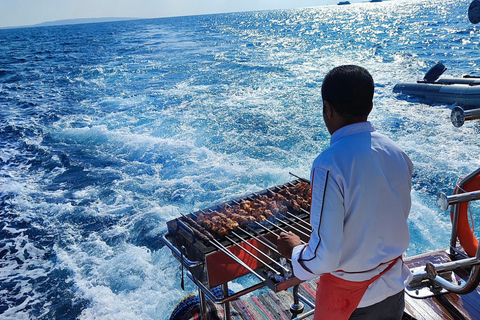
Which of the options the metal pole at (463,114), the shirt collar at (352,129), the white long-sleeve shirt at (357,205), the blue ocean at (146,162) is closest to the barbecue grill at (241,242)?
the white long-sleeve shirt at (357,205)

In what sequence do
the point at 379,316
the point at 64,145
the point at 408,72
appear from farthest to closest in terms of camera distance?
the point at 408,72 → the point at 64,145 → the point at 379,316

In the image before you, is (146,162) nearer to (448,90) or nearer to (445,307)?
(445,307)

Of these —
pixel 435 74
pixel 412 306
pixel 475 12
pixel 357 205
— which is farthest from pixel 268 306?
pixel 435 74

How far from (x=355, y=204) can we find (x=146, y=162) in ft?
36.9

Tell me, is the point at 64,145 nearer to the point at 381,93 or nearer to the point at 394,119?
the point at 394,119

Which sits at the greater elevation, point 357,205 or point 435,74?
point 357,205

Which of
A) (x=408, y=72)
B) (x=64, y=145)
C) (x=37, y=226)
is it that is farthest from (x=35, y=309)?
(x=408, y=72)

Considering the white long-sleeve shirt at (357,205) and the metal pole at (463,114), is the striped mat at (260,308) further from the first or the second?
the metal pole at (463,114)

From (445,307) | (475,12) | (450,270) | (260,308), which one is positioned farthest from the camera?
(260,308)

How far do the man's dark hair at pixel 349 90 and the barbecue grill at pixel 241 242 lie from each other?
53.1 inches

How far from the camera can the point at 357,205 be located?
1802 millimetres

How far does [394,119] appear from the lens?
15.5 meters

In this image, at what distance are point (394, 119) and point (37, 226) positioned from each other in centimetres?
1372

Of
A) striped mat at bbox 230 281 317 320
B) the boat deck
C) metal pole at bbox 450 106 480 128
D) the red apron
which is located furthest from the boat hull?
the red apron
